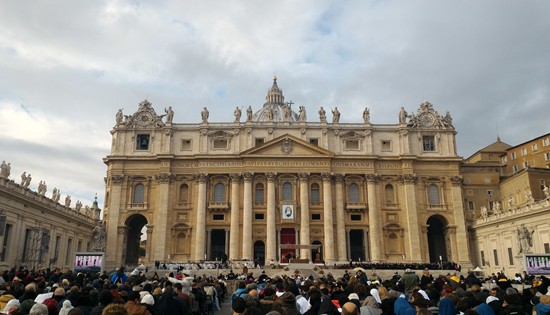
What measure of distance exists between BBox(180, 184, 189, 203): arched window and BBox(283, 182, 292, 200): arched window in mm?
13544

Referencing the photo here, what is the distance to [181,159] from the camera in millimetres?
62719

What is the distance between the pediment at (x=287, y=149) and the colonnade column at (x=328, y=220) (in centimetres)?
340

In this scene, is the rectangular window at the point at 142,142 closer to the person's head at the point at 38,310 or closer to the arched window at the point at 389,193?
the arched window at the point at 389,193

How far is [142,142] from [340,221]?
3037 cm

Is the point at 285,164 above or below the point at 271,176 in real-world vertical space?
above

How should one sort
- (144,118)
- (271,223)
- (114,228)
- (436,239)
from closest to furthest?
(271,223), (114,228), (144,118), (436,239)

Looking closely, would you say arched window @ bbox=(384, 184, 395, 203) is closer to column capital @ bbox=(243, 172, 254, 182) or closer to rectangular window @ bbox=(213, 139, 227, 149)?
column capital @ bbox=(243, 172, 254, 182)

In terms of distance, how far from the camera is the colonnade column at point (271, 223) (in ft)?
190

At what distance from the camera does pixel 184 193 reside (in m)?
62.4

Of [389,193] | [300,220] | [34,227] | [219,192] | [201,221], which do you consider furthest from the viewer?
[389,193]

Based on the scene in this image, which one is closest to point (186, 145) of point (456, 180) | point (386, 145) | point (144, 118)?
point (144, 118)

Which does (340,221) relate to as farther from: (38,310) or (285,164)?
(38,310)

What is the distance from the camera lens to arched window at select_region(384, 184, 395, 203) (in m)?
62.3

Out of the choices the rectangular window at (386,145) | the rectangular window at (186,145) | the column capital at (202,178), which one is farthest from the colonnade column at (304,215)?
the rectangular window at (186,145)
